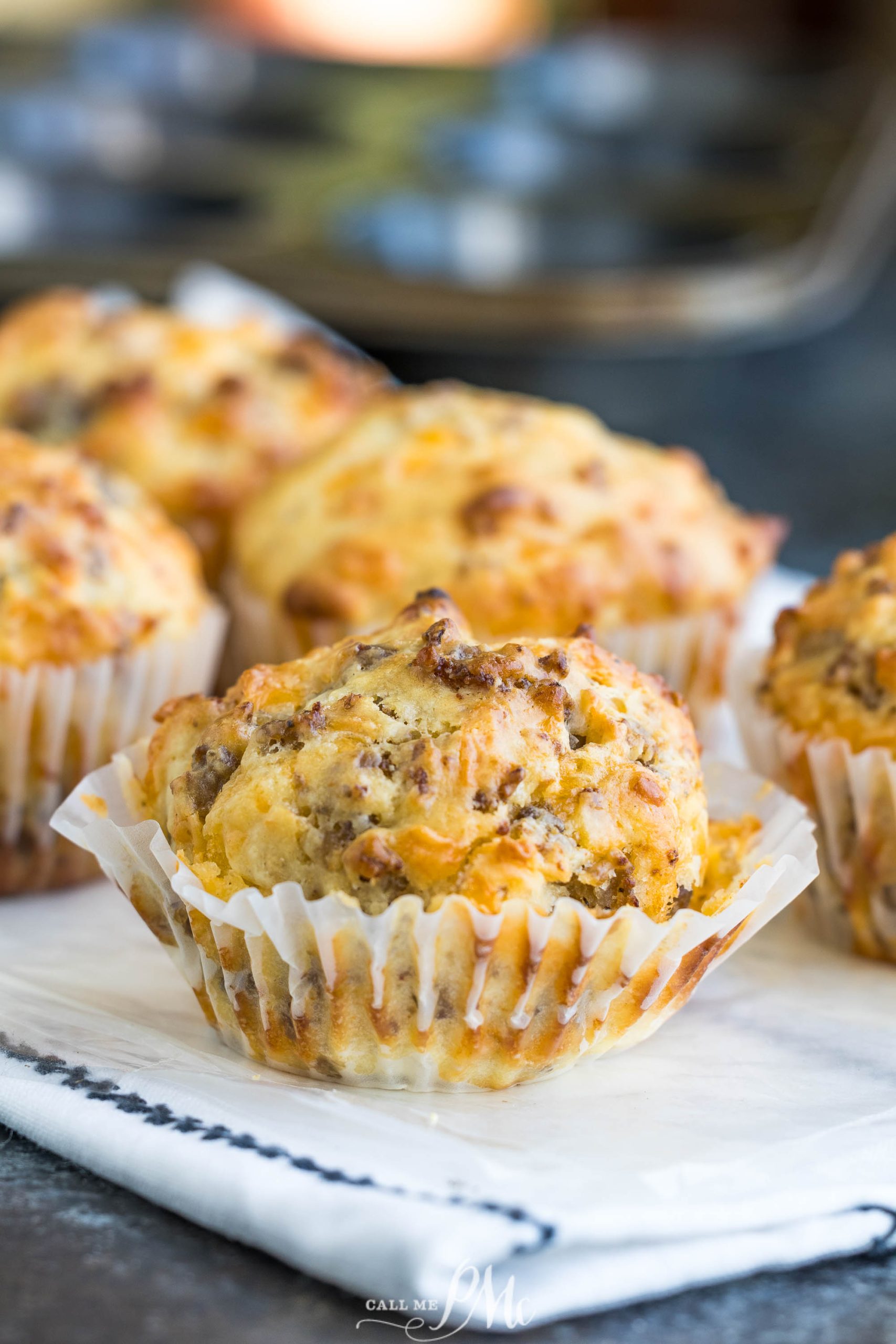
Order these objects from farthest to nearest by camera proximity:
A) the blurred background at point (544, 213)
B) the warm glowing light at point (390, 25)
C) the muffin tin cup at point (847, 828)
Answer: the warm glowing light at point (390, 25), the blurred background at point (544, 213), the muffin tin cup at point (847, 828)

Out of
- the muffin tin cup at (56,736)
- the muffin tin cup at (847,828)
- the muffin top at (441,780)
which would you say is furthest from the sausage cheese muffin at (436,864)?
the muffin tin cup at (56,736)

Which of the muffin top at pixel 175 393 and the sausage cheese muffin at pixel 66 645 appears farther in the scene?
the muffin top at pixel 175 393

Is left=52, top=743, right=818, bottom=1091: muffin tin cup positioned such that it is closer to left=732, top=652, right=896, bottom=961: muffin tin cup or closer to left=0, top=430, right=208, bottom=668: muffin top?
left=732, top=652, right=896, bottom=961: muffin tin cup

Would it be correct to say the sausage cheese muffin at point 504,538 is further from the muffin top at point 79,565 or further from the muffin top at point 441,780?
the muffin top at point 441,780

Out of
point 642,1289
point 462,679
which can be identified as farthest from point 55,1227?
point 462,679

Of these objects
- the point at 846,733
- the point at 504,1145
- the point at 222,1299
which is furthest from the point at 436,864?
the point at 846,733

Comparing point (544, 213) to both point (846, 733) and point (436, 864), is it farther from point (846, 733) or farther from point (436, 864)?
point (436, 864)

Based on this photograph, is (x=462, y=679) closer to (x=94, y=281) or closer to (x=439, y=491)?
(x=439, y=491)
